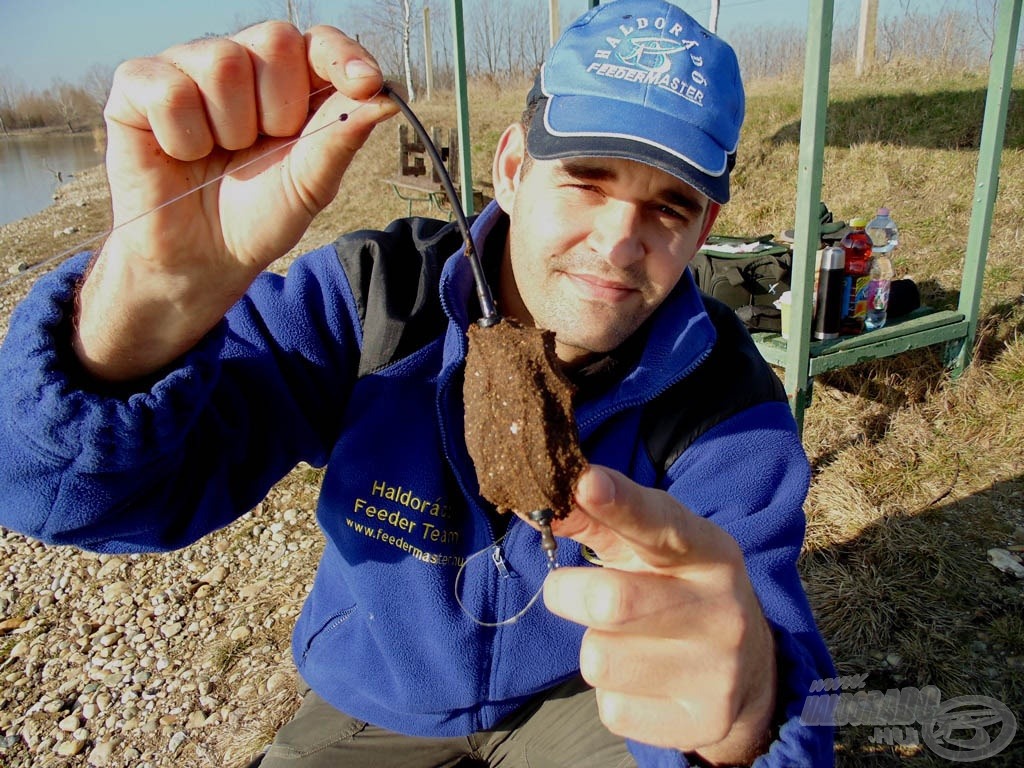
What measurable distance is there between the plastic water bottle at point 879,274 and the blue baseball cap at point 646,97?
3127 mm

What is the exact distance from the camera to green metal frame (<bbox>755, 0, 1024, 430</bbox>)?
3.88 meters

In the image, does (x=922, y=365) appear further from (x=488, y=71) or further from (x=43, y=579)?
(x=488, y=71)

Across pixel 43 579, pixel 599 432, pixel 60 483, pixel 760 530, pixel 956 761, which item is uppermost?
pixel 60 483

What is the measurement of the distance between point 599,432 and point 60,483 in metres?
1.43

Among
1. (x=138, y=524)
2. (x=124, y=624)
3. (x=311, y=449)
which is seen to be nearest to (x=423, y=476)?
(x=311, y=449)

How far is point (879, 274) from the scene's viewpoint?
498 cm

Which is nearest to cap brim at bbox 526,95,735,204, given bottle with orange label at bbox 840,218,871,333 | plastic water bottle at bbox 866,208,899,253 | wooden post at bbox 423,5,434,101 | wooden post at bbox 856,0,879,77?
bottle with orange label at bbox 840,218,871,333

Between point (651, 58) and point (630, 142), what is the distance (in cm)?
33

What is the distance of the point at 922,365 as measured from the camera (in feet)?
16.6

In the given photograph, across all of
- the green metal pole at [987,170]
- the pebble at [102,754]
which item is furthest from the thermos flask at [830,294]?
the pebble at [102,754]

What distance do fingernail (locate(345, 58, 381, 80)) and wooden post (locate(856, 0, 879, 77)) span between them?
1245 centimetres

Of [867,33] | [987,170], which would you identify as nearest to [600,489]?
[987,170]

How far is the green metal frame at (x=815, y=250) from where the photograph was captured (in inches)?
153

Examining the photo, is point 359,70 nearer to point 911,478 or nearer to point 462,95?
point 911,478
